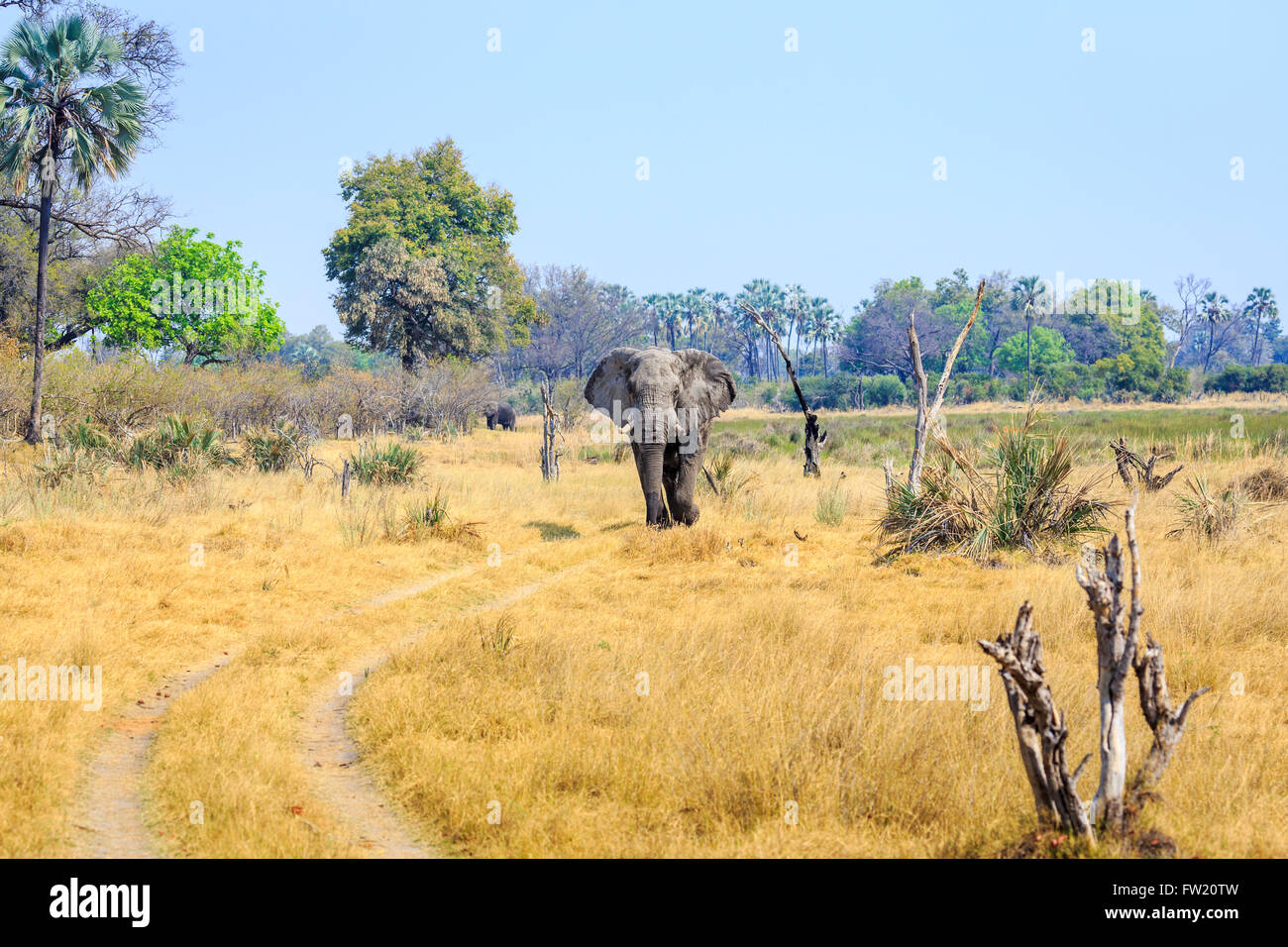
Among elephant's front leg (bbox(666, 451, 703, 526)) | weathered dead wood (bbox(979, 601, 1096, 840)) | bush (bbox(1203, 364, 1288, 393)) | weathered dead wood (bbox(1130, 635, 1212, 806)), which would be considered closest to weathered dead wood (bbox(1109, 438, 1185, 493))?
elephant's front leg (bbox(666, 451, 703, 526))

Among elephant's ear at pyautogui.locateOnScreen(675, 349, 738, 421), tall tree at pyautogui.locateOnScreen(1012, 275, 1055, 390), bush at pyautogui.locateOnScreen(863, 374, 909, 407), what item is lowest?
elephant's ear at pyautogui.locateOnScreen(675, 349, 738, 421)

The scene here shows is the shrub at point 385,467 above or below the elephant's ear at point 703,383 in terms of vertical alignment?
below

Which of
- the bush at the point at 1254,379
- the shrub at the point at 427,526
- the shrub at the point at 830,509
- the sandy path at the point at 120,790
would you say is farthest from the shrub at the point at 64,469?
the bush at the point at 1254,379

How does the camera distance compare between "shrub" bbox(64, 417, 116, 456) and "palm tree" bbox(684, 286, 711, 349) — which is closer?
"shrub" bbox(64, 417, 116, 456)

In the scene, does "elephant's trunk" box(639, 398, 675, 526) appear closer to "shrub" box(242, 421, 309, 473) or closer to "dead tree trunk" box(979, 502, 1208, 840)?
"dead tree trunk" box(979, 502, 1208, 840)

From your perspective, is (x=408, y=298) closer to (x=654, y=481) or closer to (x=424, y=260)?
(x=424, y=260)

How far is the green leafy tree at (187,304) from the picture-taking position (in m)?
36.9

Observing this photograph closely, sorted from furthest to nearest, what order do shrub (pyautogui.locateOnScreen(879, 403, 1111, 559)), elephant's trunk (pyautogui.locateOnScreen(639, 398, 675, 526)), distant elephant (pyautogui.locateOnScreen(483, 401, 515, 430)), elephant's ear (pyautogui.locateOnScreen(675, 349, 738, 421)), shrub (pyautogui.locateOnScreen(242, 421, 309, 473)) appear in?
distant elephant (pyautogui.locateOnScreen(483, 401, 515, 430))
shrub (pyautogui.locateOnScreen(242, 421, 309, 473))
elephant's ear (pyautogui.locateOnScreen(675, 349, 738, 421))
elephant's trunk (pyautogui.locateOnScreen(639, 398, 675, 526))
shrub (pyautogui.locateOnScreen(879, 403, 1111, 559))

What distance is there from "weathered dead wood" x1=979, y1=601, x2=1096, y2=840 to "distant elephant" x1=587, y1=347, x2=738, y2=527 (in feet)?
30.8

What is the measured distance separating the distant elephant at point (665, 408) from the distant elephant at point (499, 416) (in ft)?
86.6

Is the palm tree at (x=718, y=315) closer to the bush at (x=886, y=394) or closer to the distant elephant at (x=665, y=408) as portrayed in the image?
the bush at (x=886, y=394)

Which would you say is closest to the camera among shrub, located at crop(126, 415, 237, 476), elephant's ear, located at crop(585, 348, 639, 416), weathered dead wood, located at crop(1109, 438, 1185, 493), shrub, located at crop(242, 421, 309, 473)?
elephant's ear, located at crop(585, 348, 639, 416)

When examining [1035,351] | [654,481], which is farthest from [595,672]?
[1035,351]

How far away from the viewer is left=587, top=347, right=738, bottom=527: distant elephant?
13.4 meters
